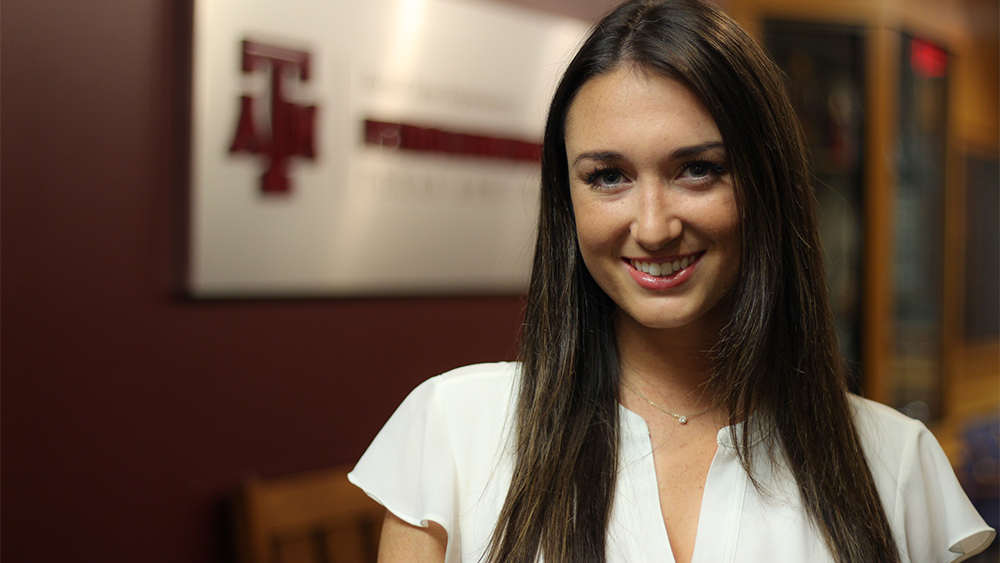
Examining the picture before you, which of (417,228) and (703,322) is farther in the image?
(417,228)

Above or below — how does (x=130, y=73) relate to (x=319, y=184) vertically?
above

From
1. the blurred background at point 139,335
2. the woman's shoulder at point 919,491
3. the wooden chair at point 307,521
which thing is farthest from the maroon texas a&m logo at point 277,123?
the woman's shoulder at point 919,491

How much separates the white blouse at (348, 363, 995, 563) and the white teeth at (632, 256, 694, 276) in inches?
9.6

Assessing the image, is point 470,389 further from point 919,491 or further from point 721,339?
point 919,491

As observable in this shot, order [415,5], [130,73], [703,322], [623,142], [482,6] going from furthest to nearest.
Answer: [482,6] → [415,5] → [130,73] → [703,322] → [623,142]

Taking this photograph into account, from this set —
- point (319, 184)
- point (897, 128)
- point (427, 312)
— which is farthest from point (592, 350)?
point (897, 128)

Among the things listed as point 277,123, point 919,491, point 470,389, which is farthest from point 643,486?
point 277,123

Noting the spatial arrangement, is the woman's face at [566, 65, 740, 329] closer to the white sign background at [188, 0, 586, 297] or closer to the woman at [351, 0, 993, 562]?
the woman at [351, 0, 993, 562]

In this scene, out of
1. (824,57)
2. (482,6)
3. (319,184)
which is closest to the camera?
(319,184)

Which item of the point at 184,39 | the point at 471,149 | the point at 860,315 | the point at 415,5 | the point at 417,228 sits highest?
the point at 415,5

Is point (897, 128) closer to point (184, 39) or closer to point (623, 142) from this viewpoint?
point (184, 39)

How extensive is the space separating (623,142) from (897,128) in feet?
12.2

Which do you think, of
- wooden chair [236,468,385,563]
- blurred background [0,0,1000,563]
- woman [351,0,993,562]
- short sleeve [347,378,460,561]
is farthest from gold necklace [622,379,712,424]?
wooden chair [236,468,385,563]

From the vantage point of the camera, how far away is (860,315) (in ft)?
14.1
